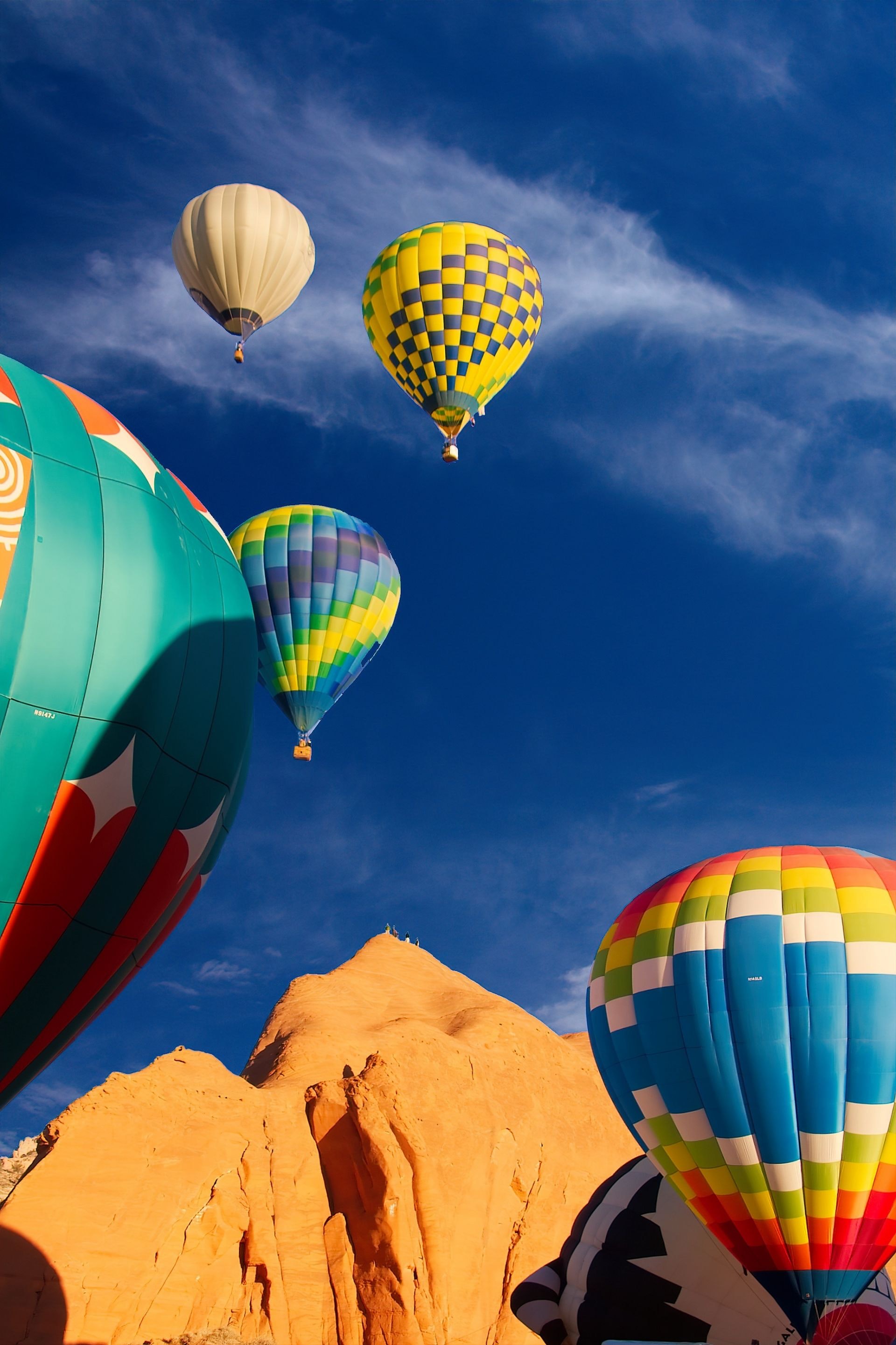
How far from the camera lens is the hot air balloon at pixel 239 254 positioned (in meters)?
28.0

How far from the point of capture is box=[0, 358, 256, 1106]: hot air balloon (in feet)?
29.8

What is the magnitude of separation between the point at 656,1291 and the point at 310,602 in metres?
15.9

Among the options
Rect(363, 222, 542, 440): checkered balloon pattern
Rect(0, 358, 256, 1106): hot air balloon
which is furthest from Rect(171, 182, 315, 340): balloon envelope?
Rect(0, 358, 256, 1106): hot air balloon

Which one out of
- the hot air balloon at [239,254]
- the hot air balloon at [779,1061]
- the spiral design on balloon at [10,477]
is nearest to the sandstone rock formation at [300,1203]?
the hot air balloon at [779,1061]

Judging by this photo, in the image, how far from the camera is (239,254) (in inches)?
1104

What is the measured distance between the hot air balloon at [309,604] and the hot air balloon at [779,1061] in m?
12.7

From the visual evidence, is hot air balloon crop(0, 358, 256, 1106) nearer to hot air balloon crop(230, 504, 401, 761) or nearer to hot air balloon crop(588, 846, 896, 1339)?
hot air balloon crop(588, 846, 896, 1339)

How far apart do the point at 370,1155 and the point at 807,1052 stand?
18425mm

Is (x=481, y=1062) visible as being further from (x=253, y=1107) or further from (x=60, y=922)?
(x=60, y=922)

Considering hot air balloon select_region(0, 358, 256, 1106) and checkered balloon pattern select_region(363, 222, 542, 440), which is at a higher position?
checkered balloon pattern select_region(363, 222, 542, 440)

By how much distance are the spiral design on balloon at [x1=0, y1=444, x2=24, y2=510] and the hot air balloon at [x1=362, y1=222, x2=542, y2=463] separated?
19.0m

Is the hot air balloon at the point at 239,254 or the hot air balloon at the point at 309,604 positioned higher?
the hot air balloon at the point at 239,254

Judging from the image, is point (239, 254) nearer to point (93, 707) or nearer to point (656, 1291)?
→ point (93, 707)

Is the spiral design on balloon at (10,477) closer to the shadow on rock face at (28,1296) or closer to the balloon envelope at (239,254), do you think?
the balloon envelope at (239,254)
